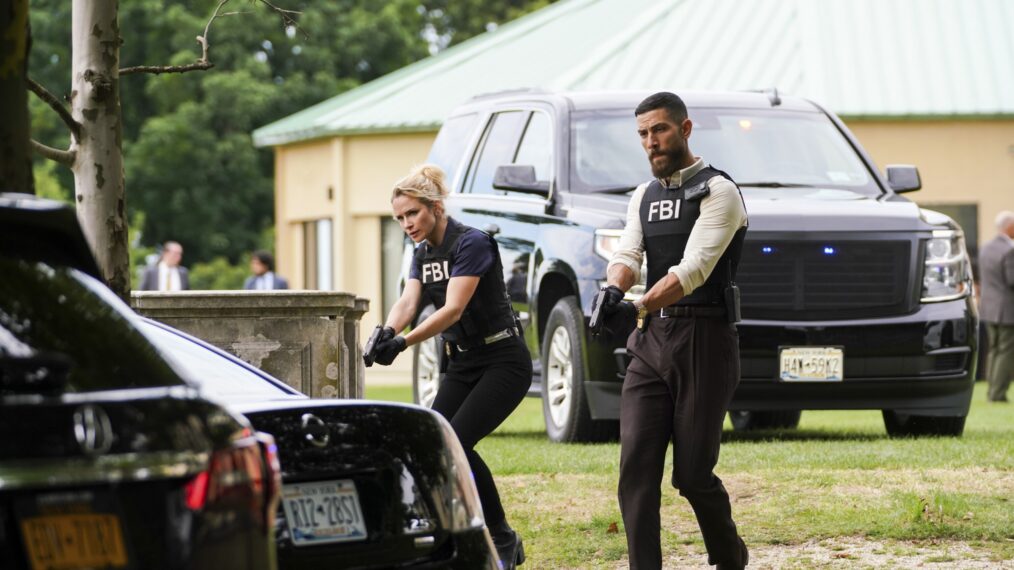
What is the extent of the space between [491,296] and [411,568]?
3.35m

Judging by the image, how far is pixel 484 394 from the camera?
8.21 metres

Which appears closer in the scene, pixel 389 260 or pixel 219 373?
pixel 219 373

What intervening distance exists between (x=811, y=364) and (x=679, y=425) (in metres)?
4.86

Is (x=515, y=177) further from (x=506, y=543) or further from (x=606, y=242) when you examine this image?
(x=506, y=543)

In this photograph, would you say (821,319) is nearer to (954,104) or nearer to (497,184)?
(497,184)

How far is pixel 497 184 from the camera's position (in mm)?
12727

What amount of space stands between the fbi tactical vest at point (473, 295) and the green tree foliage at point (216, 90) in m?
38.7

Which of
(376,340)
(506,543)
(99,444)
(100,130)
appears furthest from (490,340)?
(99,444)

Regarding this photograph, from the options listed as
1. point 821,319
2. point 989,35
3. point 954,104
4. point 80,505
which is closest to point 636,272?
point 80,505

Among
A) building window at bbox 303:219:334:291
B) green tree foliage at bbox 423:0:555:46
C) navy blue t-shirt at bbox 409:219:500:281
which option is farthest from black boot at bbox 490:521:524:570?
green tree foliage at bbox 423:0:555:46

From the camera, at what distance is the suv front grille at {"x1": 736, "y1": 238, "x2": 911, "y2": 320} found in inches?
475

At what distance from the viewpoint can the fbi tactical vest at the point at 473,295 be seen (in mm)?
8266

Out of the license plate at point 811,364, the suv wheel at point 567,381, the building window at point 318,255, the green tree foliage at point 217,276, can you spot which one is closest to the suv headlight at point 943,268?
the license plate at point 811,364

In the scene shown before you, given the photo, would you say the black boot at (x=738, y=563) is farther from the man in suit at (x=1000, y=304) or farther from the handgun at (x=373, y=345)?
the man in suit at (x=1000, y=304)
